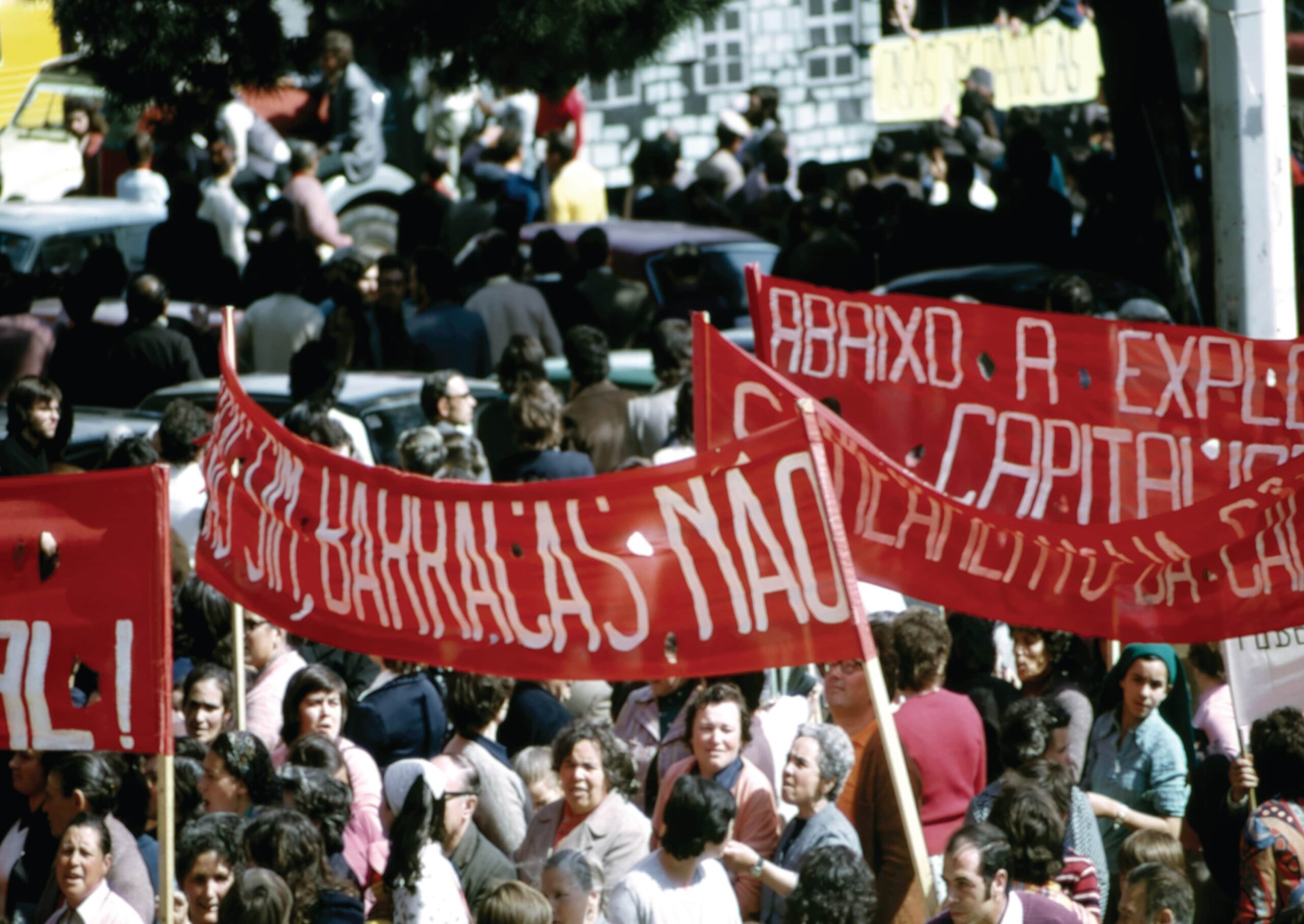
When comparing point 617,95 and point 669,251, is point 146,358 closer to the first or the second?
point 669,251

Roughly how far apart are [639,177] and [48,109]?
5803 mm

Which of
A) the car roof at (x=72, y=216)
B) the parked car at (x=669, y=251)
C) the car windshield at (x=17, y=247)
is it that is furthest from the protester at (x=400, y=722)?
the car roof at (x=72, y=216)

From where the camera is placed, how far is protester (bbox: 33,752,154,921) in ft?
23.9

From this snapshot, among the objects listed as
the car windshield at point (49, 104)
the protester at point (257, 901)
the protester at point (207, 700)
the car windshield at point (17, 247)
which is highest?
the car windshield at point (49, 104)

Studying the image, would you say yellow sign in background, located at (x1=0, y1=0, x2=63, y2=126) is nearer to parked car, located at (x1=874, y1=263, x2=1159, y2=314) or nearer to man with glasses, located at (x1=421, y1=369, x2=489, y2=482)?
parked car, located at (x1=874, y1=263, x2=1159, y2=314)

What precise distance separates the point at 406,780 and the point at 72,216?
10813 mm

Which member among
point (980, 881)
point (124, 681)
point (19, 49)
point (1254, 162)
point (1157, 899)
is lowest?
point (1157, 899)

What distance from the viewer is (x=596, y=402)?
461 inches

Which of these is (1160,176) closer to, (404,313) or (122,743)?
(404,313)

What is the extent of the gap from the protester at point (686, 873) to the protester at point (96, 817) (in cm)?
156

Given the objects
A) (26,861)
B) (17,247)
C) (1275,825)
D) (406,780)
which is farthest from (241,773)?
(17,247)

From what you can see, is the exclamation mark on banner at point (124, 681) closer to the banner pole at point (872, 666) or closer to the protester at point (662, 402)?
the banner pole at point (872, 666)

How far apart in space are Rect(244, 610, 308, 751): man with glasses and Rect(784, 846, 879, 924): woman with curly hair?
2598 mm

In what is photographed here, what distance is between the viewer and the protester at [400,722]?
8164 mm
